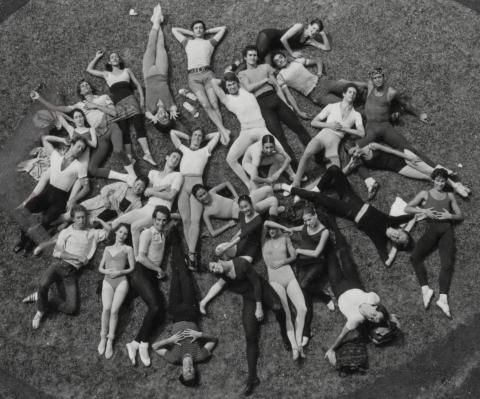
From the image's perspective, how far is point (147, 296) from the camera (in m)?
11.8

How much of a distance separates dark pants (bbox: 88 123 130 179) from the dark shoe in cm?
561

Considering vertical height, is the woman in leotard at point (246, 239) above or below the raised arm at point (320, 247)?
above

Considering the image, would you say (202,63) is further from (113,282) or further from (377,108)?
(113,282)

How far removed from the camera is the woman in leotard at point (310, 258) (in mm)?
11578

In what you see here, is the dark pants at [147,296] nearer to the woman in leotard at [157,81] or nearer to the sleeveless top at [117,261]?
the sleeveless top at [117,261]

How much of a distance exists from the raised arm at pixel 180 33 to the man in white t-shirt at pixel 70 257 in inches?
193

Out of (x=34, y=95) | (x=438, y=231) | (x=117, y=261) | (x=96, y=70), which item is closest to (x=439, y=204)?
(x=438, y=231)

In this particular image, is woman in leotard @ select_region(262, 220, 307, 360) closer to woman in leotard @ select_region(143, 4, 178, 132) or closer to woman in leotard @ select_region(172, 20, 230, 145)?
woman in leotard @ select_region(172, 20, 230, 145)

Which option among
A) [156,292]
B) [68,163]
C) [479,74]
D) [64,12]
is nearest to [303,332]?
[156,292]

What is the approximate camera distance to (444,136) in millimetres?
12984

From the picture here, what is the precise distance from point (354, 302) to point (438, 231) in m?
2.39

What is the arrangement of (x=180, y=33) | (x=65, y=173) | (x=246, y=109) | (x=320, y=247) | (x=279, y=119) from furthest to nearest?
(x=180, y=33) → (x=279, y=119) → (x=246, y=109) → (x=65, y=173) → (x=320, y=247)

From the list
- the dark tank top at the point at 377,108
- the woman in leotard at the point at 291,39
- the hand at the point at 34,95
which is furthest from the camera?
the hand at the point at 34,95

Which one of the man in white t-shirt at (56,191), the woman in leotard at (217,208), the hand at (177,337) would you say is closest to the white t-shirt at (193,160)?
the woman in leotard at (217,208)
